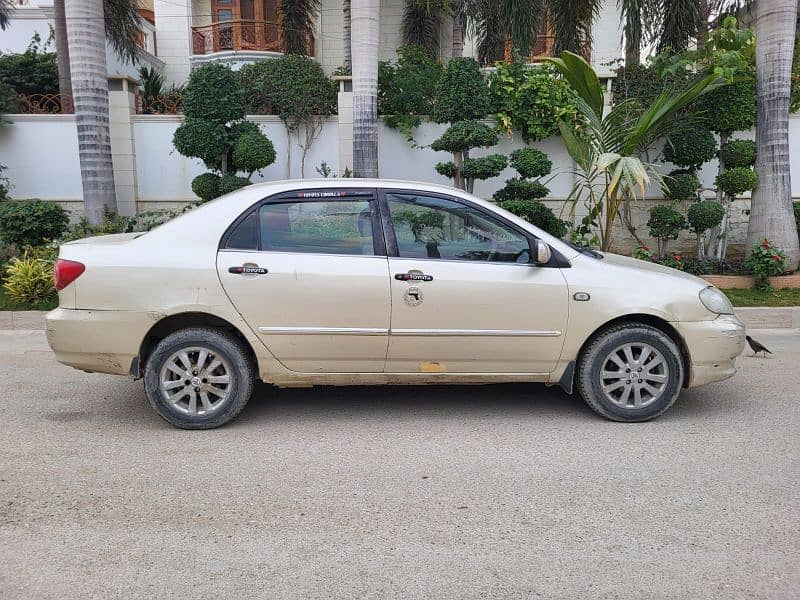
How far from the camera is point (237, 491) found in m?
3.81

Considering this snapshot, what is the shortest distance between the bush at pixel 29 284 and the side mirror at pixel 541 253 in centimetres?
680

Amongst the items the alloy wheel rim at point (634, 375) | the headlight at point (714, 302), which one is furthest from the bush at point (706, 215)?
the alloy wheel rim at point (634, 375)

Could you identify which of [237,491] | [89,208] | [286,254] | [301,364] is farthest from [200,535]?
[89,208]

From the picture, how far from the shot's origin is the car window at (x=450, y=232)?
4.80 meters

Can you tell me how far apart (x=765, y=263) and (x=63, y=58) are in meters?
12.5

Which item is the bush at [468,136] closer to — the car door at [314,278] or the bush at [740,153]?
the bush at [740,153]

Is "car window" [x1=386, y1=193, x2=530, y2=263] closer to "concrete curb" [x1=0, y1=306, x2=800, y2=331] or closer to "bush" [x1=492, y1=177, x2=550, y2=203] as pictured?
"concrete curb" [x1=0, y1=306, x2=800, y2=331]

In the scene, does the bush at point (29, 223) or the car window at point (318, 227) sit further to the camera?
the bush at point (29, 223)

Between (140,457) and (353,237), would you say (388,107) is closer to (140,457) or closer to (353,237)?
(353,237)

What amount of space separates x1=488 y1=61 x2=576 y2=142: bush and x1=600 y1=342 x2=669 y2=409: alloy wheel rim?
22.8 feet

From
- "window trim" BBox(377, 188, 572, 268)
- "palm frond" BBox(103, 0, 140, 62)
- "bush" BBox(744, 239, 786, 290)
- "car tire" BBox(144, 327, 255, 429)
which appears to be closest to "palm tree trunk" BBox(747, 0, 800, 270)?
"bush" BBox(744, 239, 786, 290)

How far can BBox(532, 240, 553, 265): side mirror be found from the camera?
15.4ft

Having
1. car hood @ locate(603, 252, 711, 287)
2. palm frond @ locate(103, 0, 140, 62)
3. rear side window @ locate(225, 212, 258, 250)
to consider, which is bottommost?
car hood @ locate(603, 252, 711, 287)

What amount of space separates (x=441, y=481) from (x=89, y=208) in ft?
29.2
